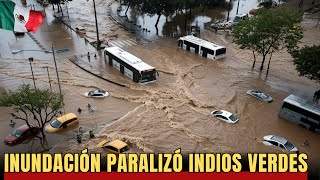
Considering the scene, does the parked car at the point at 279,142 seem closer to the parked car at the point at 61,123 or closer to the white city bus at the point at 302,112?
the white city bus at the point at 302,112

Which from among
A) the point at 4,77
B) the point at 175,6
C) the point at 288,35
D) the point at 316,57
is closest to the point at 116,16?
the point at 175,6

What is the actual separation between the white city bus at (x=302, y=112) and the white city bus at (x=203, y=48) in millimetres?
16315

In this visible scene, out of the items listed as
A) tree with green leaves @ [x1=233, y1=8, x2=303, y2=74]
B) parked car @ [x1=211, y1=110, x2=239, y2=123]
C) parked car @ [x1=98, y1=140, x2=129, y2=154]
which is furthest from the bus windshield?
tree with green leaves @ [x1=233, y1=8, x2=303, y2=74]

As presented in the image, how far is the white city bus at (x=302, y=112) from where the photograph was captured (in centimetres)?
2720

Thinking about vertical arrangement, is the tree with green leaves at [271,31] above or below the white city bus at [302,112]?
above

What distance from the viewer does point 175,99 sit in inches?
1299

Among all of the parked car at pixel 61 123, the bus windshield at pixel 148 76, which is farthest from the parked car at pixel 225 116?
the parked car at pixel 61 123

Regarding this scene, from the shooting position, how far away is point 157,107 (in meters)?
31.4

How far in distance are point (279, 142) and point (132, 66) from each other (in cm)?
1837

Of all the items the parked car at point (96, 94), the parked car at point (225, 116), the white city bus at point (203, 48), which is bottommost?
the parked car at point (225, 116)

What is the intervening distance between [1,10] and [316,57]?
1128 inches

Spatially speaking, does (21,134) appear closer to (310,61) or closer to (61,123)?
(61,123)

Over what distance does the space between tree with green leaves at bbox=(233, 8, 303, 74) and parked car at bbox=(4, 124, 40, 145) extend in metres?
26.3

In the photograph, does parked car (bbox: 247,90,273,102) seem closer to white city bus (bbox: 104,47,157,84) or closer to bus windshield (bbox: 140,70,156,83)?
bus windshield (bbox: 140,70,156,83)
